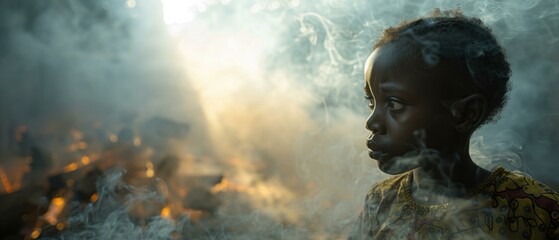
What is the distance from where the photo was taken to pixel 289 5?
460 centimetres

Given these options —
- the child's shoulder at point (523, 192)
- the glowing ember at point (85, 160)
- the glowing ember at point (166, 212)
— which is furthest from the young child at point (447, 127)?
the glowing ember at point (85, 160)

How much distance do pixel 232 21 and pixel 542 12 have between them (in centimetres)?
318

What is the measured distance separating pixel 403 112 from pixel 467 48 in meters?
0.30

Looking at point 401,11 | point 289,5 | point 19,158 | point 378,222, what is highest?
point 289,5

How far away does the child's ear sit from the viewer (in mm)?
1484

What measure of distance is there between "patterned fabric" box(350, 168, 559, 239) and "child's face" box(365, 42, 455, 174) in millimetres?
187

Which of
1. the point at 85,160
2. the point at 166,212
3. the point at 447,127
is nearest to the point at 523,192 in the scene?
the point at 447,127

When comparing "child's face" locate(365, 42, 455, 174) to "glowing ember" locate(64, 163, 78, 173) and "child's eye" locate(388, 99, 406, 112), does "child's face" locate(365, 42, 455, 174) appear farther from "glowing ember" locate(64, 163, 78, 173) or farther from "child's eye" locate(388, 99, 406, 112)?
"glowing ember" locate(64, 163, 78, 173)

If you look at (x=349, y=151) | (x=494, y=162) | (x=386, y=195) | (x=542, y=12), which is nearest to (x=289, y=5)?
(x=349, y=151)

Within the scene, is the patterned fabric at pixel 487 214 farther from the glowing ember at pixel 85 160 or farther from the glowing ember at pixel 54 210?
the glowing ember at pixel 85 160

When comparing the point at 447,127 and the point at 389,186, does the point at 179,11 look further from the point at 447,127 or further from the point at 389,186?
the point at 447,127

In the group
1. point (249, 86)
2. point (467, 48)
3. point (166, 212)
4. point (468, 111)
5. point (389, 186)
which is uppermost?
point (249, 86)

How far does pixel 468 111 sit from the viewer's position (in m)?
1.50

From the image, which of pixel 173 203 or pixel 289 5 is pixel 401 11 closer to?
pixel 289 5
